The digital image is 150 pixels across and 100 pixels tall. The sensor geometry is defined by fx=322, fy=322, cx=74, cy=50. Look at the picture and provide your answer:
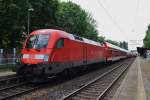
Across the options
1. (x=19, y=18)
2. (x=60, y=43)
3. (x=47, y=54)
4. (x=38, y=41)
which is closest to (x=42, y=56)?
(x=47, y=54)

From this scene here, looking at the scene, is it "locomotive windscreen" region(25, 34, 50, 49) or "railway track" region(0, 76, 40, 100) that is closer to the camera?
"railway track" region(0, 76, 40, 100)

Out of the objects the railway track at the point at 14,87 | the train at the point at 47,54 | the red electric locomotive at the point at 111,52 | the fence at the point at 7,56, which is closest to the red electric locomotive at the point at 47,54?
the train at the point at 47,54

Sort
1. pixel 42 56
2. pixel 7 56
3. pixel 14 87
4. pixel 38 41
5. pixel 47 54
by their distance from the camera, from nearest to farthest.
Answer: pixel 14 87 < pixel 42 56 < pixel 47 54 < pixel 38 41 < pixel 7 56

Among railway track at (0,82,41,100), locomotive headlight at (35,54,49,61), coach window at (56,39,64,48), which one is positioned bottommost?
railway track at (0,82,41,100)

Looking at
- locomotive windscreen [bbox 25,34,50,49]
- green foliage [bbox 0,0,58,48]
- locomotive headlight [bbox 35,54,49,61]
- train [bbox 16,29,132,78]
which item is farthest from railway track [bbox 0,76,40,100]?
green foliage [bbox 0,0,58,48]

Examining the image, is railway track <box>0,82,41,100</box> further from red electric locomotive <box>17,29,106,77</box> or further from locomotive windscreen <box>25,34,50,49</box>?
locomotive windscreen <box>25,34,50,49</box>

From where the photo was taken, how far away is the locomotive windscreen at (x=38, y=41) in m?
17.8

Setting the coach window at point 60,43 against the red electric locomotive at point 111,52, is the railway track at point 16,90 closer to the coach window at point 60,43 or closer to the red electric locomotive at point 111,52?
the coach window at point 60,43

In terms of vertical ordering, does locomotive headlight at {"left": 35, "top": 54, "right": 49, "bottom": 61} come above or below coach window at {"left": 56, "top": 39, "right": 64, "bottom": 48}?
below

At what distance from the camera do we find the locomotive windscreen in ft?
58.3

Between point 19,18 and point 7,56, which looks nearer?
point 7,56

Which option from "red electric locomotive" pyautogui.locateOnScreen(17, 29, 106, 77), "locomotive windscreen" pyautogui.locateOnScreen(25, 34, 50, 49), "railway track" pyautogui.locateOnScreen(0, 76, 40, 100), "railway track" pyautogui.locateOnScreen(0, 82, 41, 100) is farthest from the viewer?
"locomotive windscreen" pyautogui.locateOnScreen(25, 34, 50, 49)

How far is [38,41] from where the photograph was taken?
1809cm

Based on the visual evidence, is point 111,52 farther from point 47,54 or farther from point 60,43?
point 47,54
